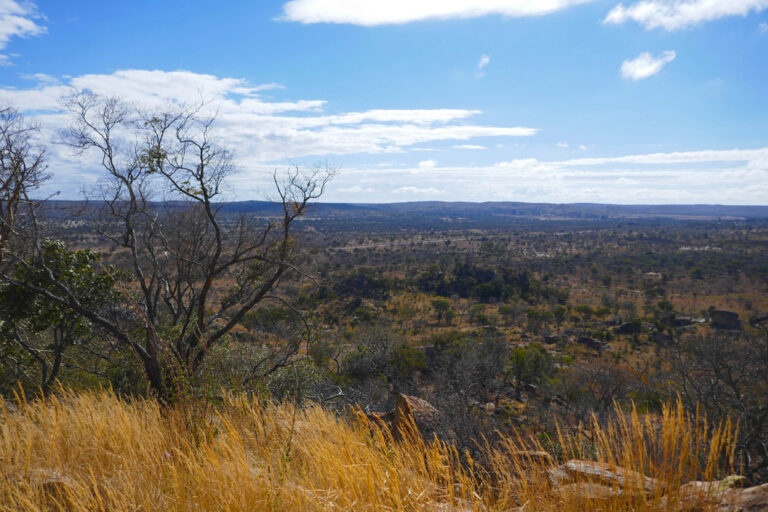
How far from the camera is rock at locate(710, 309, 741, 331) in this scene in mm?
28891

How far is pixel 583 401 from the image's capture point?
A: 15766mm

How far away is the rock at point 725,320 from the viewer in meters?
28.9

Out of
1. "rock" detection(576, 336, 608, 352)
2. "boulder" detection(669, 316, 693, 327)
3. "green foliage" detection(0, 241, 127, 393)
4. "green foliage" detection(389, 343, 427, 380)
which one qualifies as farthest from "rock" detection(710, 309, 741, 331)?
"green foliage" detection(0, 241, 127, 393)

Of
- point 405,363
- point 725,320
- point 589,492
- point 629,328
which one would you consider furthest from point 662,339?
point 589,492

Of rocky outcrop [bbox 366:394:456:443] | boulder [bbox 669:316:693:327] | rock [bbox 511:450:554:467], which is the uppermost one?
rock [bbox 511:450:554:467]

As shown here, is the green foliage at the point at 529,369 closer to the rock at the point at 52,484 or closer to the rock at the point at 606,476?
the rock at the point at 606,476

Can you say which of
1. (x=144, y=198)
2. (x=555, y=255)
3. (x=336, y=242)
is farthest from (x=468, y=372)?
(x=336, y=242)

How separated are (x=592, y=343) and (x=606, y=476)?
94.0 feet

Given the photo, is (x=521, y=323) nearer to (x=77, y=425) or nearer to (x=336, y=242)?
(x=77, y=425)

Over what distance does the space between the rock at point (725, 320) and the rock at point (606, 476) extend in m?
33.4

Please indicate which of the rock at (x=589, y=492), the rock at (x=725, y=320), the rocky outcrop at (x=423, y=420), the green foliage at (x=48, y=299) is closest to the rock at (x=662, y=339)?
the rock at (x=725, y=320)

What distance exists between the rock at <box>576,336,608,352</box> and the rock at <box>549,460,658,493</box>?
27171 mm

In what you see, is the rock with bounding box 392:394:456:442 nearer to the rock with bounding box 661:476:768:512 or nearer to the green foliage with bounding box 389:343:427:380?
the rock with bounding box 661:476:768:512

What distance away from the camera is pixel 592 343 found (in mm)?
28062
